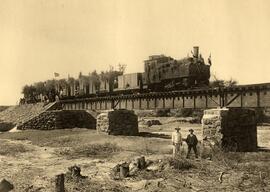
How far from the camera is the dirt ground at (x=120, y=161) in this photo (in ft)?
31.1

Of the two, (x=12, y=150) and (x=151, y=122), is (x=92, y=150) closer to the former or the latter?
(x=12, y=150)

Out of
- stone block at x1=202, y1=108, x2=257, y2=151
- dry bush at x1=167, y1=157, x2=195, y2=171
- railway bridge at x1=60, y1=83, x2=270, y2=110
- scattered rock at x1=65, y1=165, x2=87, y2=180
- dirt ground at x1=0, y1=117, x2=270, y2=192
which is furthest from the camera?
railway bridge at x1=60, y1=83, x2=270, y2=110

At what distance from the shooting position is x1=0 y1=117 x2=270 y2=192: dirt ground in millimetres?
9492

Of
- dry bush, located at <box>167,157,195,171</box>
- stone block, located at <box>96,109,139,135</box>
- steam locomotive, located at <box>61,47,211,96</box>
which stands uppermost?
steam locomotive, located at <box>61,47,211,96</box>

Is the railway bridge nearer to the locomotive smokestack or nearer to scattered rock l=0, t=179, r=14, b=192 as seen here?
the locomotive smokestack

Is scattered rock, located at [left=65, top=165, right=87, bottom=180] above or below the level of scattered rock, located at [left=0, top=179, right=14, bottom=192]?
above

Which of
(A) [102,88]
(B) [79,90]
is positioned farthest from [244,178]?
(B) [79,90]

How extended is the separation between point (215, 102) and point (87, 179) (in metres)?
23.6

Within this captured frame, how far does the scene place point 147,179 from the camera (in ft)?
33.3

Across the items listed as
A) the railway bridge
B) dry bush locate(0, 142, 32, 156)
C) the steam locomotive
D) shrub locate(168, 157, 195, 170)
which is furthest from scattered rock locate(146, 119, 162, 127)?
shrub locate(168, 157, 195, 170)

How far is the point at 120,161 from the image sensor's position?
12922mm

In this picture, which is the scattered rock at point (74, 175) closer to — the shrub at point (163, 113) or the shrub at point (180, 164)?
the shrub at point (180, 164)

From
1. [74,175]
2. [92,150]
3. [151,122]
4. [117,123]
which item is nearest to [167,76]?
[151,122]

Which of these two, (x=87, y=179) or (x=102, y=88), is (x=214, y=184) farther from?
(x=102, y=88)
